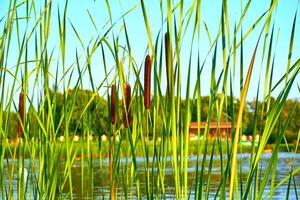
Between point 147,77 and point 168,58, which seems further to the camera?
point 147,77

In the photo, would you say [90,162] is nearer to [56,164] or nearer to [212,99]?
[56,164]

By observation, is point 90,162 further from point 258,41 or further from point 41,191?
point 258,41

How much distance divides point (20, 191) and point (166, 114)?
0.63 m

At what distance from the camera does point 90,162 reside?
1438 mm

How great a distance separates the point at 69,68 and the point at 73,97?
0.69ft

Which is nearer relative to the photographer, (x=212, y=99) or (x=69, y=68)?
(x=212, y=99)

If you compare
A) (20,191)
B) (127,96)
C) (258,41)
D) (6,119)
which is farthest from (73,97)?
(258,41)

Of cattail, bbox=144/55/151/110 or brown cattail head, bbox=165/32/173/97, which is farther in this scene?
cattail, bbox=144/55/151/110

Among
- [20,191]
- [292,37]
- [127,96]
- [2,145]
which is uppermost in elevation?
[292,37]

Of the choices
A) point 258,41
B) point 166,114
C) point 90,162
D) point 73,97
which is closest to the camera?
point 258,41

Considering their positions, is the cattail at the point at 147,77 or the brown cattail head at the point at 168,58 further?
the cattail at the point at 147,77

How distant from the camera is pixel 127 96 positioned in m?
1.28

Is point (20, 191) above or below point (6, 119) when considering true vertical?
below

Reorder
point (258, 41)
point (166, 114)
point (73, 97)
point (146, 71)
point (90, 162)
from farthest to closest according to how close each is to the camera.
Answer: point (90, 162)
point (73, 97)
point (146, 71)
point (166, 114)
point (258, 41)
